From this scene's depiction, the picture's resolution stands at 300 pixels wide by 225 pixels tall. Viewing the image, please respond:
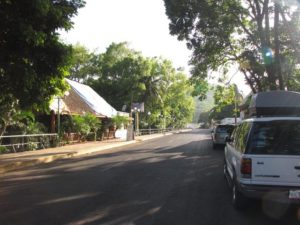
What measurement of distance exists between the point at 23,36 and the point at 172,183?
20.1 feet

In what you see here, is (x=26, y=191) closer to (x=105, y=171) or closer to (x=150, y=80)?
(x=105, y=171)

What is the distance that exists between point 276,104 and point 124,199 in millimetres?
9867

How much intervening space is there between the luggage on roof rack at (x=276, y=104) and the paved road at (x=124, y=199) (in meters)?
3.38

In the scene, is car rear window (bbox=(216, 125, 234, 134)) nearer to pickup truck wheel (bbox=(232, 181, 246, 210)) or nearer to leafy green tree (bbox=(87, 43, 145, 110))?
pickup truck wheel (bbox=(232, 181, 246, 210))

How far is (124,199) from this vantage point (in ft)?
34.5

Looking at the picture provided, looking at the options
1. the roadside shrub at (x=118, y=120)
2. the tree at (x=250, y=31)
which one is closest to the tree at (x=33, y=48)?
the tree at (x=250, y=31)

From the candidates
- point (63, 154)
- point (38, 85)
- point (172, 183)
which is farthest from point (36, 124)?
point (172, 183)

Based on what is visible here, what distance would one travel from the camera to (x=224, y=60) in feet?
120

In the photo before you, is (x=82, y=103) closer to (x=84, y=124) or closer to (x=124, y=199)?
(x=84, y=124)

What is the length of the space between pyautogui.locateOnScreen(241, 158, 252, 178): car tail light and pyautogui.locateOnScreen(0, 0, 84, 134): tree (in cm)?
780

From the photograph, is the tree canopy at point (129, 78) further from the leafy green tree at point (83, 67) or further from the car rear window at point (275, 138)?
the car rear window at point (275, 138)

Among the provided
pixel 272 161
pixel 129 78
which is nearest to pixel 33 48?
pixel 272 161

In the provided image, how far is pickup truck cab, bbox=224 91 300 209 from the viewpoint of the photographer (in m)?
8.29

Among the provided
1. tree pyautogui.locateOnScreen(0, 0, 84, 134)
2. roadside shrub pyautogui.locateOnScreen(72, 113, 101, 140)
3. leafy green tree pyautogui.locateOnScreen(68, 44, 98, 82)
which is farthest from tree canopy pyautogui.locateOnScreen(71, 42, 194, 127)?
tree pyautogui.locateOnScreen(0, 0, 84, 134)
